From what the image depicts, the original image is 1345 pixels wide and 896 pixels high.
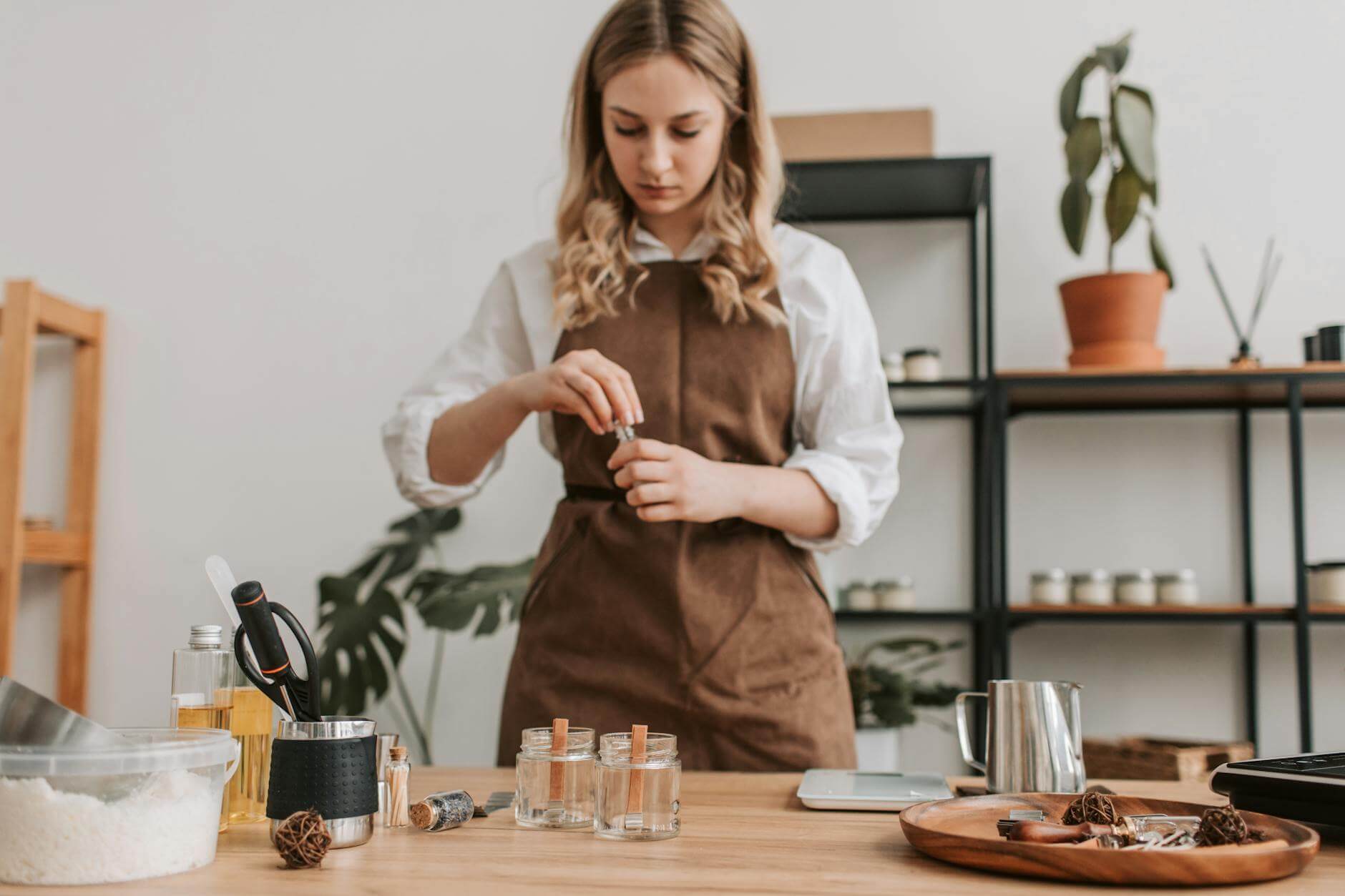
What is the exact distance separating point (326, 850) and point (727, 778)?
0.45 m

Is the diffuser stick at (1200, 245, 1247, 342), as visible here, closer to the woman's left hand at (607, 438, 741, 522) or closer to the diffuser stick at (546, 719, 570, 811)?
the woman's left hand at (607, 438, 741, 522)

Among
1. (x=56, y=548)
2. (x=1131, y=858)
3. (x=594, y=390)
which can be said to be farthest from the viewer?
(x=56, y=548)

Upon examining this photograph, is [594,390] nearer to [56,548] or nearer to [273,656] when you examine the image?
[273,656]

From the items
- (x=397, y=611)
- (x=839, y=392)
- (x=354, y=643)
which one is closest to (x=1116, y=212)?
(x=839, y=392)

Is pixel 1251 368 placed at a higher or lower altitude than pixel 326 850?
higher

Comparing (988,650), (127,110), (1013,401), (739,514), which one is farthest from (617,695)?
(127,110)

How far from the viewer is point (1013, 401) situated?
244 centimetres

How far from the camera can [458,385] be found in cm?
148

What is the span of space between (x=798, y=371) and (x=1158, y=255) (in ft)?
4.15

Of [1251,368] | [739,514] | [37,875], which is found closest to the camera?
[37,875]

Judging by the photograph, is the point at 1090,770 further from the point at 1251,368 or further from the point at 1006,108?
the point at 1006,108

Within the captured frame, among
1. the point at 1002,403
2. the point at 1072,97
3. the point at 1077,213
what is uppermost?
the point at 1072,97

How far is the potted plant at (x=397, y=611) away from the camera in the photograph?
230cm

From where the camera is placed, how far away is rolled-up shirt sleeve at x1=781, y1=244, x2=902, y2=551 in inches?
Answer: 54.1
